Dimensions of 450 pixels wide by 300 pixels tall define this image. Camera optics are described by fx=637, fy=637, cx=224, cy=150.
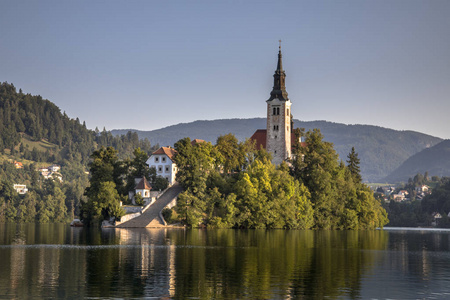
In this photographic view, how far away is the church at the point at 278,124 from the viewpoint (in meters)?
140

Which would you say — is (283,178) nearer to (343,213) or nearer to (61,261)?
(343,213)

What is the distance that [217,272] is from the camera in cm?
4456

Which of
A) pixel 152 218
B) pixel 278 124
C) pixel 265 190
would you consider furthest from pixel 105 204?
pixel 278 124

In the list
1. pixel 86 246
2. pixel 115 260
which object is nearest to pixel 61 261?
pixel 115 260

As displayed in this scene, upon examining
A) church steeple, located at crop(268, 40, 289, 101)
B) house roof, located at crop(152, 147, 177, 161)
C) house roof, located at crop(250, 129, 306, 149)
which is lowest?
house roof, located at crop(152, 147, 177, 161)

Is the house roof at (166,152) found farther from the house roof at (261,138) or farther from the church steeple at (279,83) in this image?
the church steeple at (279,83)

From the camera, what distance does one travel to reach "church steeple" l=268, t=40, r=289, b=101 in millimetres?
142625

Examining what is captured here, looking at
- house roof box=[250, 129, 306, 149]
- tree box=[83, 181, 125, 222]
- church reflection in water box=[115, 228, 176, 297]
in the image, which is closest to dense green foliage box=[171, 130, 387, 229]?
tree box=[83, 181, 125, 222]

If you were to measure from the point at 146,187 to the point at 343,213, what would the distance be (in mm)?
38629

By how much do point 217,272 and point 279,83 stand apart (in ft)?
340

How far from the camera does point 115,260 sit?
169 feet

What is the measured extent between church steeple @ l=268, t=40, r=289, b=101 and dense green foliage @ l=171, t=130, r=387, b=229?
17.0 meters

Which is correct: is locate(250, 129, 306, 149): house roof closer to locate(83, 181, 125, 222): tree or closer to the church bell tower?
the church bell tower

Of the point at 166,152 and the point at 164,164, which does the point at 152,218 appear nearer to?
the point at 164,164
